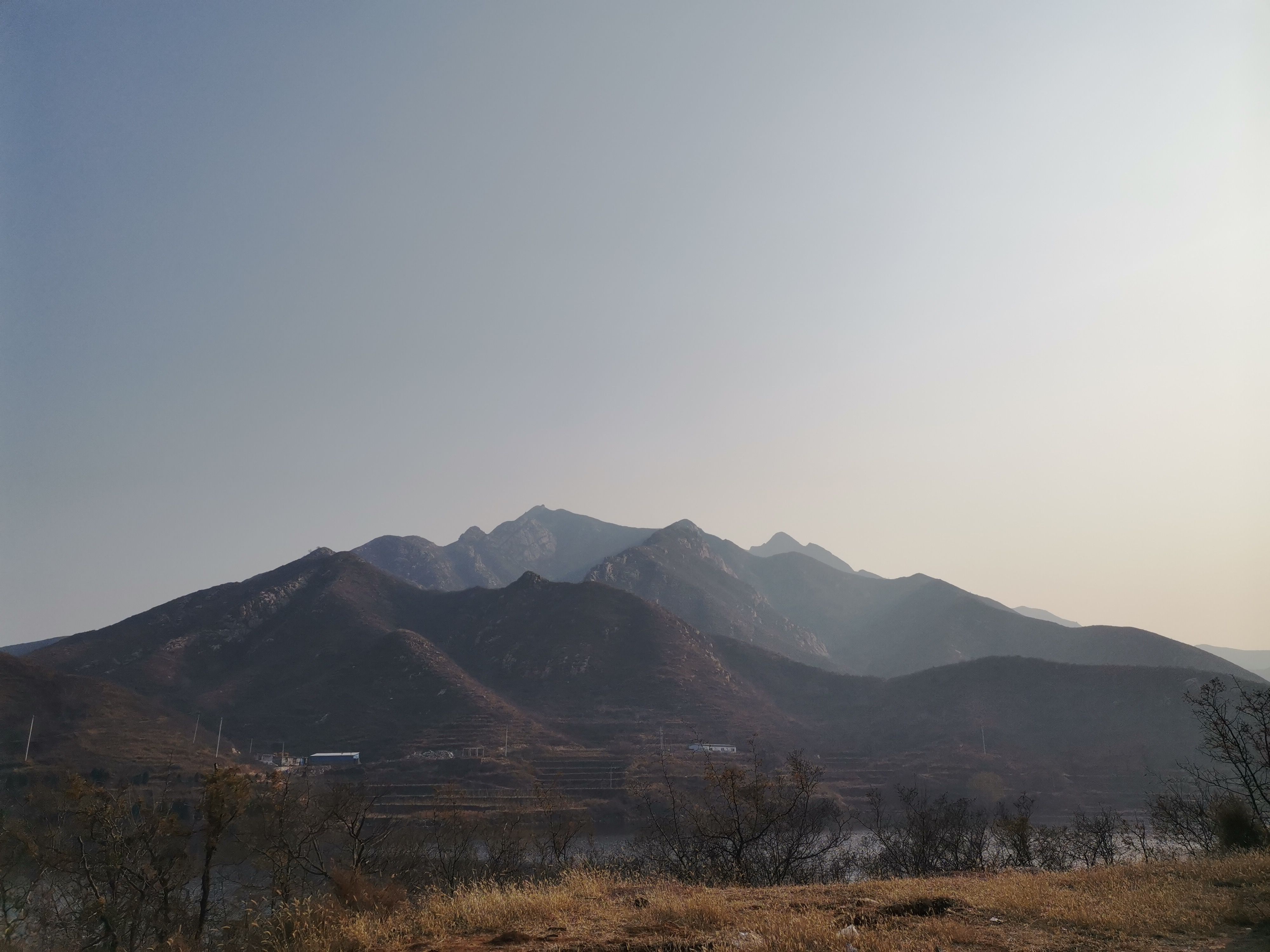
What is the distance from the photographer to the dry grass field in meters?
9.33

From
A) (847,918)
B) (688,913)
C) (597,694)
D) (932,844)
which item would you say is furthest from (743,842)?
(597,694)

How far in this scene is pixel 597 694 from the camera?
163750 millimetres

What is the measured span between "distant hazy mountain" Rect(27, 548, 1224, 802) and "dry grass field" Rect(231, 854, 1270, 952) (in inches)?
4782

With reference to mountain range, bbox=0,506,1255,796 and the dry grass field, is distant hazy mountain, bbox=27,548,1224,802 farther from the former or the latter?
the dry grass field

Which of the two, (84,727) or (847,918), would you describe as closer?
(847,918)

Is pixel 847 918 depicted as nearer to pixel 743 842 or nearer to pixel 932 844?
pixel 743 842

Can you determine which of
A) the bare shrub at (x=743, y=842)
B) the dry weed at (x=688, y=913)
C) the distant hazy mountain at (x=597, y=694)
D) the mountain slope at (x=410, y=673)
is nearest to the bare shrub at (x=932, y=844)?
the bare shrub at (x=743, y=842)

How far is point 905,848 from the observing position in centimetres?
5009

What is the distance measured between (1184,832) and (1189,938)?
42.5 metres

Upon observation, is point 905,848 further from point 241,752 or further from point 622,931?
point 241,752

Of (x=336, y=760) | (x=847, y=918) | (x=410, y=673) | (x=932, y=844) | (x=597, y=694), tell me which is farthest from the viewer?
(x=597, y=694)

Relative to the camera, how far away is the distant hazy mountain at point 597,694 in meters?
129

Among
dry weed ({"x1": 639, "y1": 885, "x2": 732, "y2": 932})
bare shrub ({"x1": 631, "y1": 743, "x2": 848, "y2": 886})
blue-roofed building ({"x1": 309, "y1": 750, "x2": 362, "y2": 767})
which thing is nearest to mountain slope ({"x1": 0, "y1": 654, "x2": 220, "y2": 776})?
blue-roofed building ({"x1": 309, "y1": 750, "x2": 362, "y2": 767})

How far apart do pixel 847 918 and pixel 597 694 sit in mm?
159469
